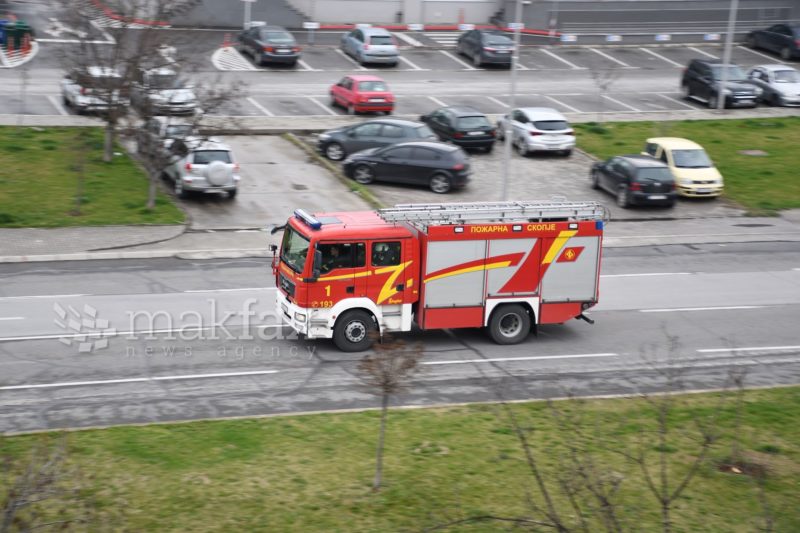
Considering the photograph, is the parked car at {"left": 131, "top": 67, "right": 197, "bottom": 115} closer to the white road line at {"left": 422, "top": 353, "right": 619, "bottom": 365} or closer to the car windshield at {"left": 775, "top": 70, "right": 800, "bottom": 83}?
the white road line at {"left": 422, "top": 353, "right": 619, "bottom": 365}

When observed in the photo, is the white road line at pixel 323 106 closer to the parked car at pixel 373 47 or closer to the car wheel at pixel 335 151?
the car wheel at pixel 335 151

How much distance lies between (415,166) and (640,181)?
7056mm

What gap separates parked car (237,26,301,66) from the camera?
152 ft

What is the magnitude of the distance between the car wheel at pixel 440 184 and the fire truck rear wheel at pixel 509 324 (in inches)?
498

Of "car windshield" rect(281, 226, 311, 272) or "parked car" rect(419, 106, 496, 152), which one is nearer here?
"car windshield" rect(281, 226, 311, 272)

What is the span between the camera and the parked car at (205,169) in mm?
30250

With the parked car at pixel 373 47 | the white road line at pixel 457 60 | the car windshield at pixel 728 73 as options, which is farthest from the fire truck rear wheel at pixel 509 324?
the white road line at pixel 457 60

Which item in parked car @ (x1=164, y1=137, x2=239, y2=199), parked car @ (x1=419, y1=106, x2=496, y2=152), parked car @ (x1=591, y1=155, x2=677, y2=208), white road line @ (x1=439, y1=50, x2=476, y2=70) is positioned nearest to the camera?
parked car @ (x1=164, y1=137, x2=239, y2=199)

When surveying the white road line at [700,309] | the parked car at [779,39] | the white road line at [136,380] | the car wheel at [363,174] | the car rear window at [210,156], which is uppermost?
the parked car at [779,39]

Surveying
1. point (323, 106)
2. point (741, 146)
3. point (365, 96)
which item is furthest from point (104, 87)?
point (741, 146)

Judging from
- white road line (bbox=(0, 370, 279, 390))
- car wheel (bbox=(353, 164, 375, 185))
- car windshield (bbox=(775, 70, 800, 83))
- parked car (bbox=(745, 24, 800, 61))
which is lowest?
car wheel (bbox=(353, 164, 375, 185))

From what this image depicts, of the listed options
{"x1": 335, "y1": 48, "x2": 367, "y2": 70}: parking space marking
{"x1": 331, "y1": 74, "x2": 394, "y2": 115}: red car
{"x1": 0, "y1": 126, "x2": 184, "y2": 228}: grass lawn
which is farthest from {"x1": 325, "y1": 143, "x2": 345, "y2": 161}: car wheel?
{"x1": 335, "y1": 48, "x2": 367, "y2": 70}: parking space marking

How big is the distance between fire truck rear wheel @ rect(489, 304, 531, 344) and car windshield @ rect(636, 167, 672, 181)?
43.4ft

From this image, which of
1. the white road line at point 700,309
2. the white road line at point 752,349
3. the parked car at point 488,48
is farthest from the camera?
the parked car at point 488,48
